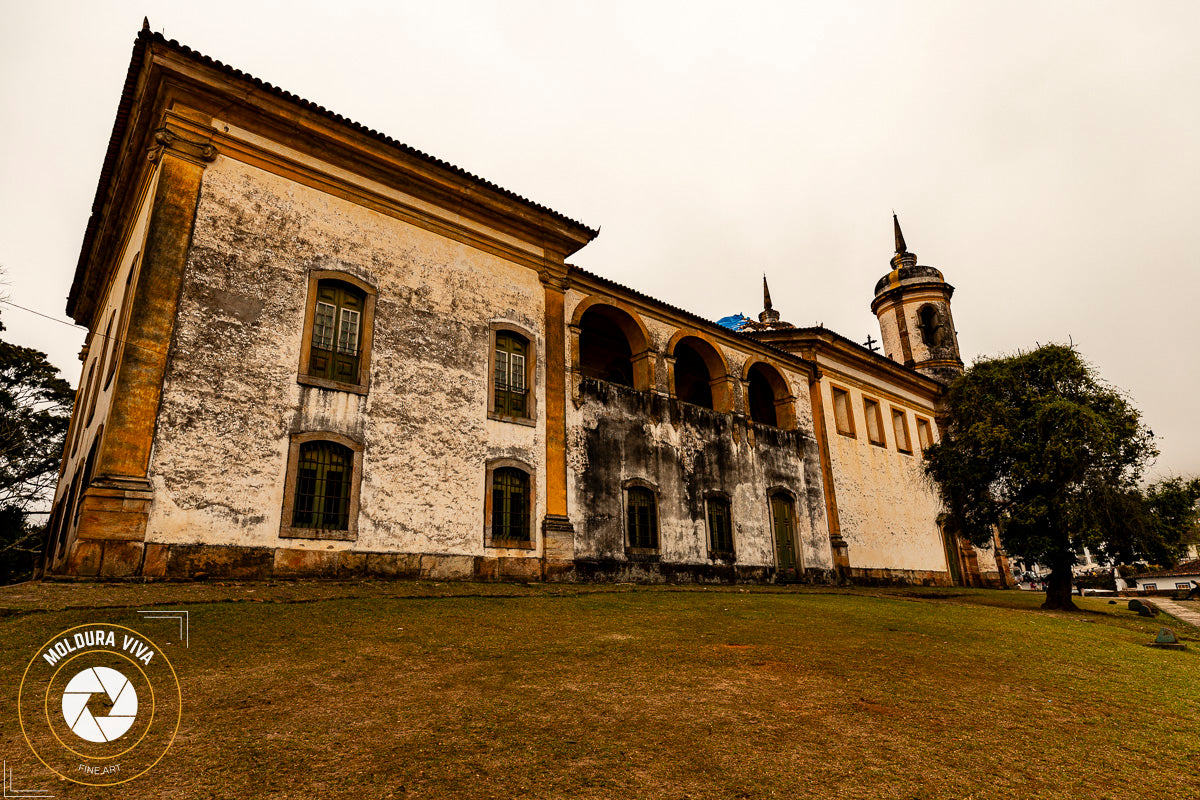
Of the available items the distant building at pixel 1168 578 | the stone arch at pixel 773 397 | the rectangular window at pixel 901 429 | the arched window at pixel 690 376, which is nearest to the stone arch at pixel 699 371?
the arched window at pixel 690 376

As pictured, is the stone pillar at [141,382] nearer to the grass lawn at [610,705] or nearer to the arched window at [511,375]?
the grass lawn at [610,705]

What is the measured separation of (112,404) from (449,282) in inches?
242

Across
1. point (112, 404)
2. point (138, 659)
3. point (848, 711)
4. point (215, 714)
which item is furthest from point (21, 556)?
point (848, 711)

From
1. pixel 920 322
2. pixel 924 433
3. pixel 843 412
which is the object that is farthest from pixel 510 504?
pixel 920 322

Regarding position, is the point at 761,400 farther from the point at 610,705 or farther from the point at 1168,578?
the point at 1168,578

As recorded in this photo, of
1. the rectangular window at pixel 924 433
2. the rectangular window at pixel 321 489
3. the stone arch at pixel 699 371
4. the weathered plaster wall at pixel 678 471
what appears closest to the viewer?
the rectangular window at pixel 321 489

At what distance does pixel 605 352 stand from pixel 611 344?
0.29 m

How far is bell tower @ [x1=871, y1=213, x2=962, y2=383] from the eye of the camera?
3006 centimetres

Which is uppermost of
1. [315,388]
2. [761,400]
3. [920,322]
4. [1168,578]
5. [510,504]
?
[920,322]

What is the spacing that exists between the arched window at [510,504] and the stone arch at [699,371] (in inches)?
214

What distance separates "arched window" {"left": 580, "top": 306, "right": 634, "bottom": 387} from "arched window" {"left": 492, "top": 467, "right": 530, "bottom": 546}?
18.7 feet

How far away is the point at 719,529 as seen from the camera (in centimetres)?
1703

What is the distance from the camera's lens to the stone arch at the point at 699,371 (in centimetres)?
1806

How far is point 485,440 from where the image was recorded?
1300cm
